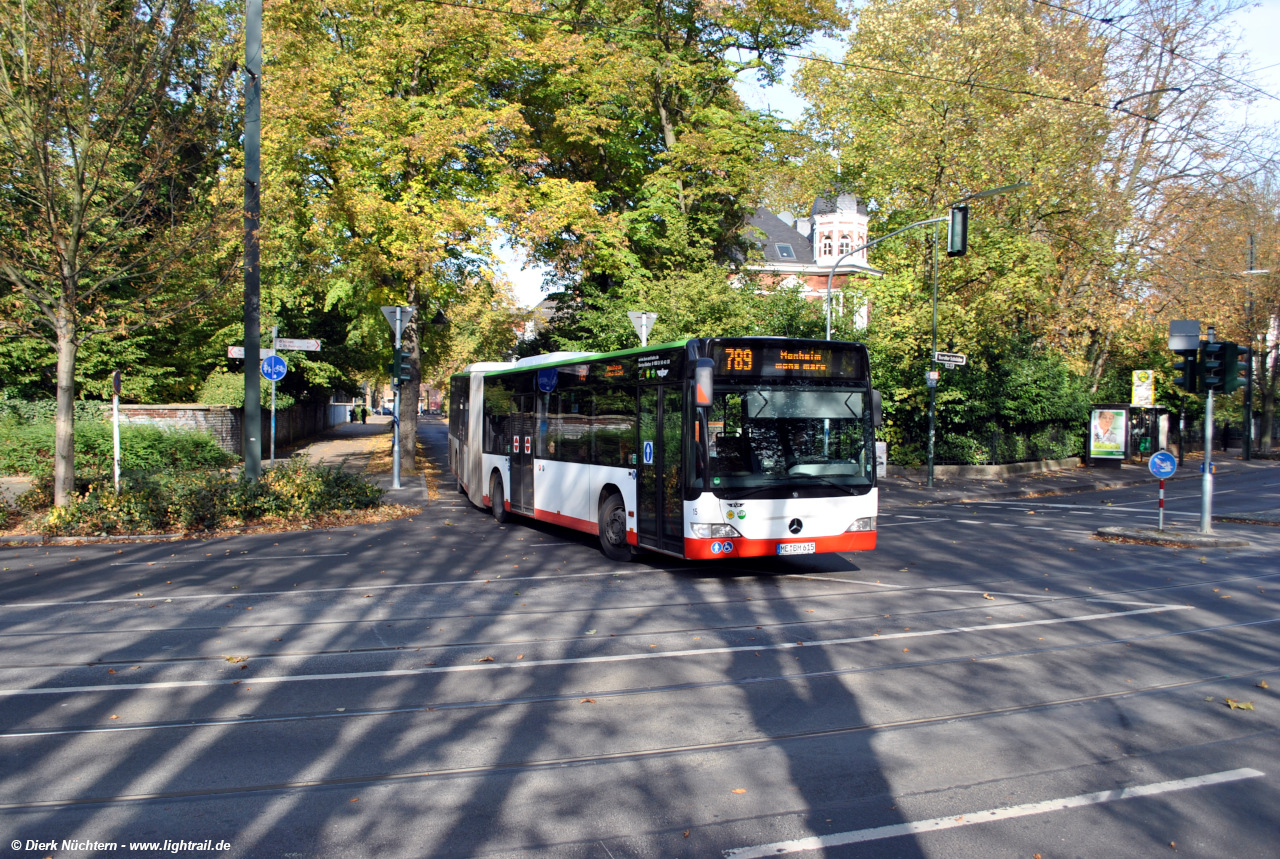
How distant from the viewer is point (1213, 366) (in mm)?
14859

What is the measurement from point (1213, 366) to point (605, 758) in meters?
14.3

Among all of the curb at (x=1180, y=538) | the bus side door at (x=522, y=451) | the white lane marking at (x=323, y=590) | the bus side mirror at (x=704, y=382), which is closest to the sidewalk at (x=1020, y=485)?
the curb at (x=1180, y=538)

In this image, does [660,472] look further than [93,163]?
No

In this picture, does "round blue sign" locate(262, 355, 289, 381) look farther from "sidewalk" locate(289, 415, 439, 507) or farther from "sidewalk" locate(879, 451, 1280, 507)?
"sidewalk" locate(879, 451, 1280, 507)

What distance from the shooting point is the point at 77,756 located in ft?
16.0

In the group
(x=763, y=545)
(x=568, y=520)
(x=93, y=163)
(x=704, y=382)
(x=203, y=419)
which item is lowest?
(x=568, y=520)

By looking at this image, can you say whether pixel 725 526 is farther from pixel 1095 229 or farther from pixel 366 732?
pixel 1095 229

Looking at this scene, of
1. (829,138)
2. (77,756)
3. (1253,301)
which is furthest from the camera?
(1253,301)

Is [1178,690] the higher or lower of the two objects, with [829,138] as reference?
lower

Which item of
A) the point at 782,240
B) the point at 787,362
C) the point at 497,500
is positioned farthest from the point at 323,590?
the point at 782,240

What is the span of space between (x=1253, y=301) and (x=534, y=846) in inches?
1829

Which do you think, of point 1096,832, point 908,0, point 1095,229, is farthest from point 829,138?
point 1096,832

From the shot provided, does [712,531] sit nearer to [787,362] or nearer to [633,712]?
[787,362]

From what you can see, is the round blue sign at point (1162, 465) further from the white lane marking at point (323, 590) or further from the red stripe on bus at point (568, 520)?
the red stripe on bus at point (568, 520)
